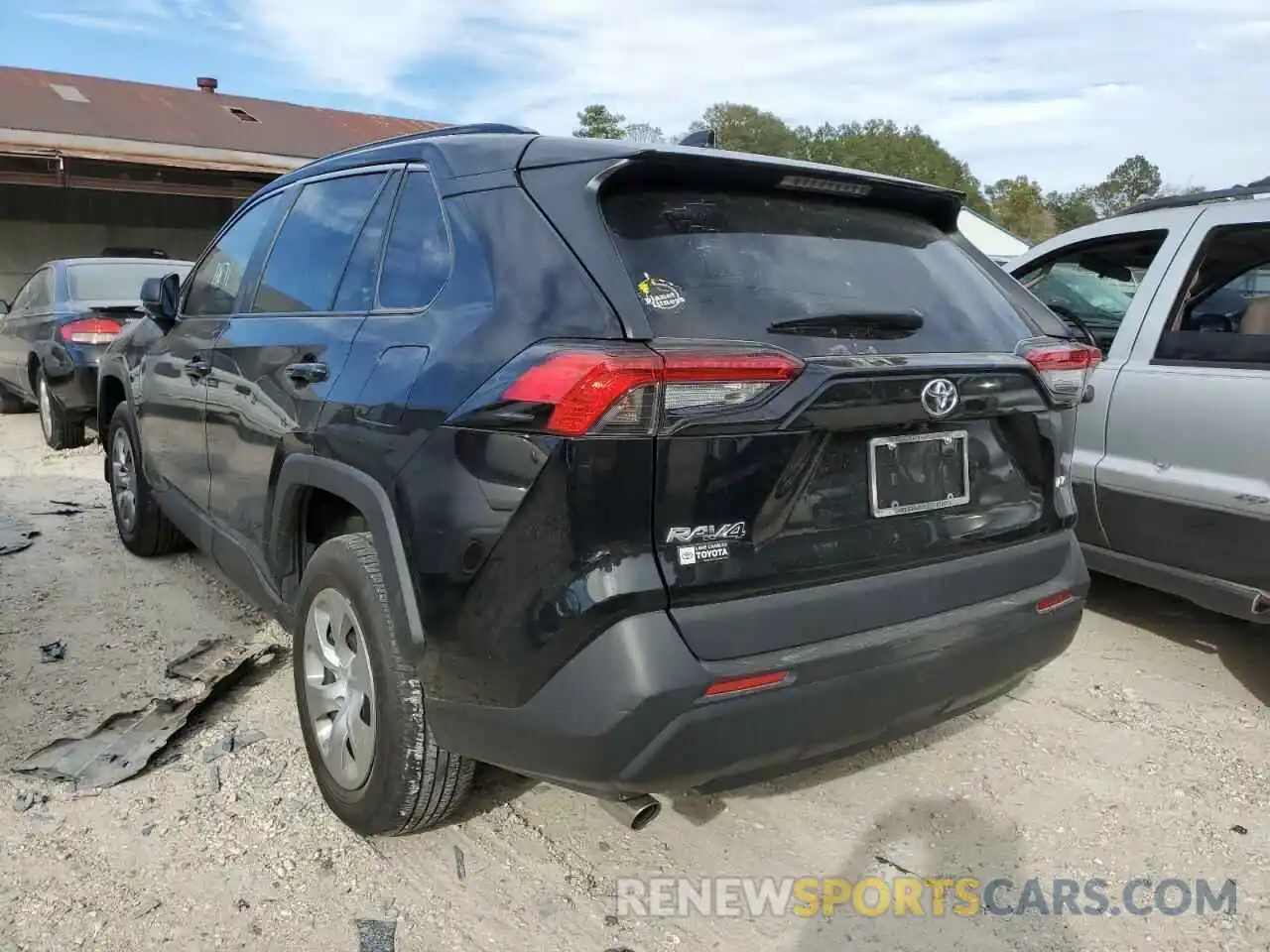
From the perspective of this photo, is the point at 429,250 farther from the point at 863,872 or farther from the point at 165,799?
the point at 863,872

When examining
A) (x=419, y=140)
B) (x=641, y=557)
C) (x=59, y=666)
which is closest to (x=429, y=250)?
(x=419, y=140)

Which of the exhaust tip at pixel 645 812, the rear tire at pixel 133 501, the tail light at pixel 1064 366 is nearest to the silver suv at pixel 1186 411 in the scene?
the tail light at pixel 1064 366

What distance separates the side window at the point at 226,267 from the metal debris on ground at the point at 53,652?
145 centimetres

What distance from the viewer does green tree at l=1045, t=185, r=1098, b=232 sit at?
56062 mm

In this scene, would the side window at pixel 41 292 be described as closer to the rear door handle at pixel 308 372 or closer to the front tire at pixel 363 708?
the rear door handle at pixel 308 372

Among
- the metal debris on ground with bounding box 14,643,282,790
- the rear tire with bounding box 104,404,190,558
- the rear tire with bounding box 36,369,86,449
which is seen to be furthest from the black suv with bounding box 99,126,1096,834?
the rear tire with bounding box 36,369,86,449

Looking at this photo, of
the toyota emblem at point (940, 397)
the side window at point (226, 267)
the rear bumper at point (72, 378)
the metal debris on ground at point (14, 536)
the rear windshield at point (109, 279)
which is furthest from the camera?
the rear windshield at point (109, 279)

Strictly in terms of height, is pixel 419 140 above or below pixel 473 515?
above

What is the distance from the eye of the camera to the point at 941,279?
8.94ft

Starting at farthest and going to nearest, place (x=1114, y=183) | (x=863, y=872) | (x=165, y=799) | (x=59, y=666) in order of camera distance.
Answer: (x=1114, y=183) → (x=59, y=666) → (x=165, y=799) → (x=863, y=872)

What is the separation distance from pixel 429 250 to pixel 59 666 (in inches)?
98.7

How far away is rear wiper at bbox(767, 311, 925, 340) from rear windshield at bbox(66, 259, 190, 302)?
724cm

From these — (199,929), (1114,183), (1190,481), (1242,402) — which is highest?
(1114,183)

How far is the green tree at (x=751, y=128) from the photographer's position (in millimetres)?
55094
